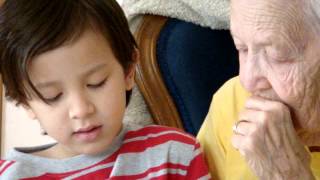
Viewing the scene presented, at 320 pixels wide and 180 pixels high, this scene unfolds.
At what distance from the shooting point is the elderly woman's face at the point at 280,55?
3.45 feet

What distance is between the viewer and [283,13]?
1043 millimetres

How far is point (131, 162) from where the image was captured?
115cm

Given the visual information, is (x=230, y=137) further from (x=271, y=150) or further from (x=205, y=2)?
(x=205, y=2)

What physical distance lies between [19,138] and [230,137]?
159 centimetres

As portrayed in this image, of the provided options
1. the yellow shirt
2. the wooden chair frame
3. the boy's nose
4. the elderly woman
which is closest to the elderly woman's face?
the elderly woman

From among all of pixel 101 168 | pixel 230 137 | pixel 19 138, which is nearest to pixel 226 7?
pixel 230 137

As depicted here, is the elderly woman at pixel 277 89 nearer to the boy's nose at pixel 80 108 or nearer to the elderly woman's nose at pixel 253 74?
the elderly woman's nose at pixel 253 74

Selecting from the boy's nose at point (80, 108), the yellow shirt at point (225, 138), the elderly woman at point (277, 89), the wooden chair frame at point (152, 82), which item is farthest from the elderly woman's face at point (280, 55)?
the wooden chair frame at point (152, 82)

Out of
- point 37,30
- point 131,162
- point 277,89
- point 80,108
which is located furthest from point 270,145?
point 37,30

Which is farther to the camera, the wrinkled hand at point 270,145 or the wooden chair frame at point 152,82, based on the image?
the wooden chair frame at point 152,82

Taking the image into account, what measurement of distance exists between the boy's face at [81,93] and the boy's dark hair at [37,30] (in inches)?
0.6

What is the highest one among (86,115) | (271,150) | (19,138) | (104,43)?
(104,43)

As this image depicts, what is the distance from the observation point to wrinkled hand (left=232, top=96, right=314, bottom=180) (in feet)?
3.74

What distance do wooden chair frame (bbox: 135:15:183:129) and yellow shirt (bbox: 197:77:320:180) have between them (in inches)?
10.0
